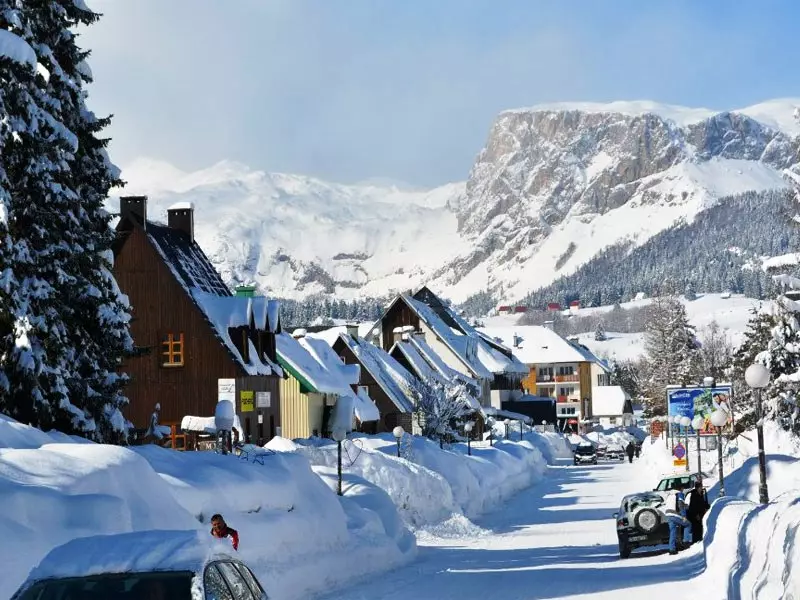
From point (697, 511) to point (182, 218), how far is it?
2801 centimetres

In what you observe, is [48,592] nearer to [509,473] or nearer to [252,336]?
[252,336]

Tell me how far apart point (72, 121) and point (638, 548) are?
1411cm

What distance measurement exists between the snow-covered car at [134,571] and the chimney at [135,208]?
35.7 metres

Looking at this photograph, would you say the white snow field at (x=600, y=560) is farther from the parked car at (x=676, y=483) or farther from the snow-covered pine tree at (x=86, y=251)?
the snow-covered pine tree at (x=86, y=251)

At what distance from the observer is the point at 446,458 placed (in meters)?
43.6

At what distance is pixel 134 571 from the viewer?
9898 millimetres

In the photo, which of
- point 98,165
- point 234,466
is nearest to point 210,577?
point 234,466

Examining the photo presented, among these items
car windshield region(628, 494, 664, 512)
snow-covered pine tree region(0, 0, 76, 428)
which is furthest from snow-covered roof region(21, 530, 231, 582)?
car windshield region(628, 494, 664, 512)

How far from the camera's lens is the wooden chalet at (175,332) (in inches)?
1764

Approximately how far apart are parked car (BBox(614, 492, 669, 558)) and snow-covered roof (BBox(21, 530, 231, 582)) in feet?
58.7

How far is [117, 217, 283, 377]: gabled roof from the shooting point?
45281 mm

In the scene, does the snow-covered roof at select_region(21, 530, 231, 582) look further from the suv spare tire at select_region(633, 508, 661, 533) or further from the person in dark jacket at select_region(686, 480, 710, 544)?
the person in dark jacket at select_region(686, 480, 710, 544)

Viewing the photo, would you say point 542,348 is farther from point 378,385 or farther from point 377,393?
point 378,385

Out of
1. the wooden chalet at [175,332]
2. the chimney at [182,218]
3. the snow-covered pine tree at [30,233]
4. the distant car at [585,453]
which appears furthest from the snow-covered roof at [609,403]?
the snow-covered pine tree at [30,233]
